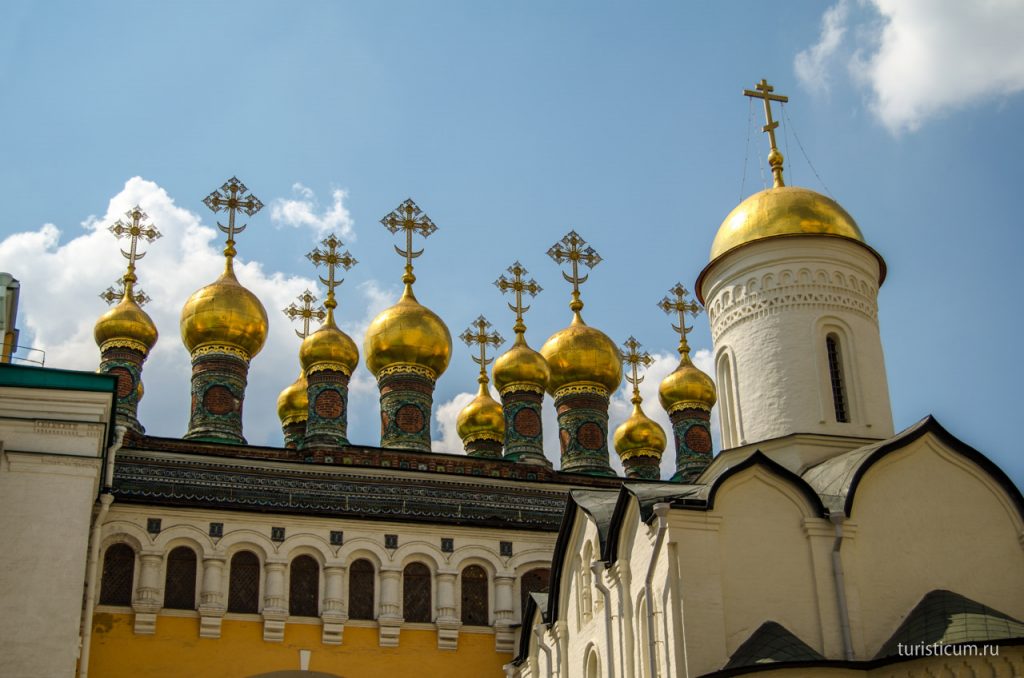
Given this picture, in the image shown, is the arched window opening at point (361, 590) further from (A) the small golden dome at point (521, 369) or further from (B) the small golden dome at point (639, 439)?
(B) the small golden dome at point (639, 439)

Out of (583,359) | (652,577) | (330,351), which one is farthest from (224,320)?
(652,577)

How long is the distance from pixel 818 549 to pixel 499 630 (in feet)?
21.3

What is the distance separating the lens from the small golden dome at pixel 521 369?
25.5m

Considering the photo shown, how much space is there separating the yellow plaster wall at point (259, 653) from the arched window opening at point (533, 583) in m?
0.79

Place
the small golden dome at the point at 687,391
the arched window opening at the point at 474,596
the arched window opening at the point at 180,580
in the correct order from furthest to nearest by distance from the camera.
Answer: the small golden dome at the point at 687,391 < the arched window opening at the point at 474,596 < the arched window opening at the point at 180,580

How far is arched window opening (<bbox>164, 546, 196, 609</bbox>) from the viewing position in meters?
17.3

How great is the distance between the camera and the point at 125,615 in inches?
667

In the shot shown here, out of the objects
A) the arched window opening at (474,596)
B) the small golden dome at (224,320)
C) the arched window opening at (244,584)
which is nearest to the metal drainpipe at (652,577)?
the arched window opening at (474,596)

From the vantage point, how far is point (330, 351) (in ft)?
80.8

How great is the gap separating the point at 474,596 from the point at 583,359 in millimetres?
8399

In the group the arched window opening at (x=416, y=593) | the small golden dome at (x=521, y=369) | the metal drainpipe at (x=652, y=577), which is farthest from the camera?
the small golden dome at (x=521, y=369)

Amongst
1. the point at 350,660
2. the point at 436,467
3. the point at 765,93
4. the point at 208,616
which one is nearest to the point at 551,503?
the point at 436,467

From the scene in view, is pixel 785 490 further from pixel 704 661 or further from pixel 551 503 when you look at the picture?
pixel 551 503

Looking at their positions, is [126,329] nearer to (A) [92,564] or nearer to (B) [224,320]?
(B) [224,320]
